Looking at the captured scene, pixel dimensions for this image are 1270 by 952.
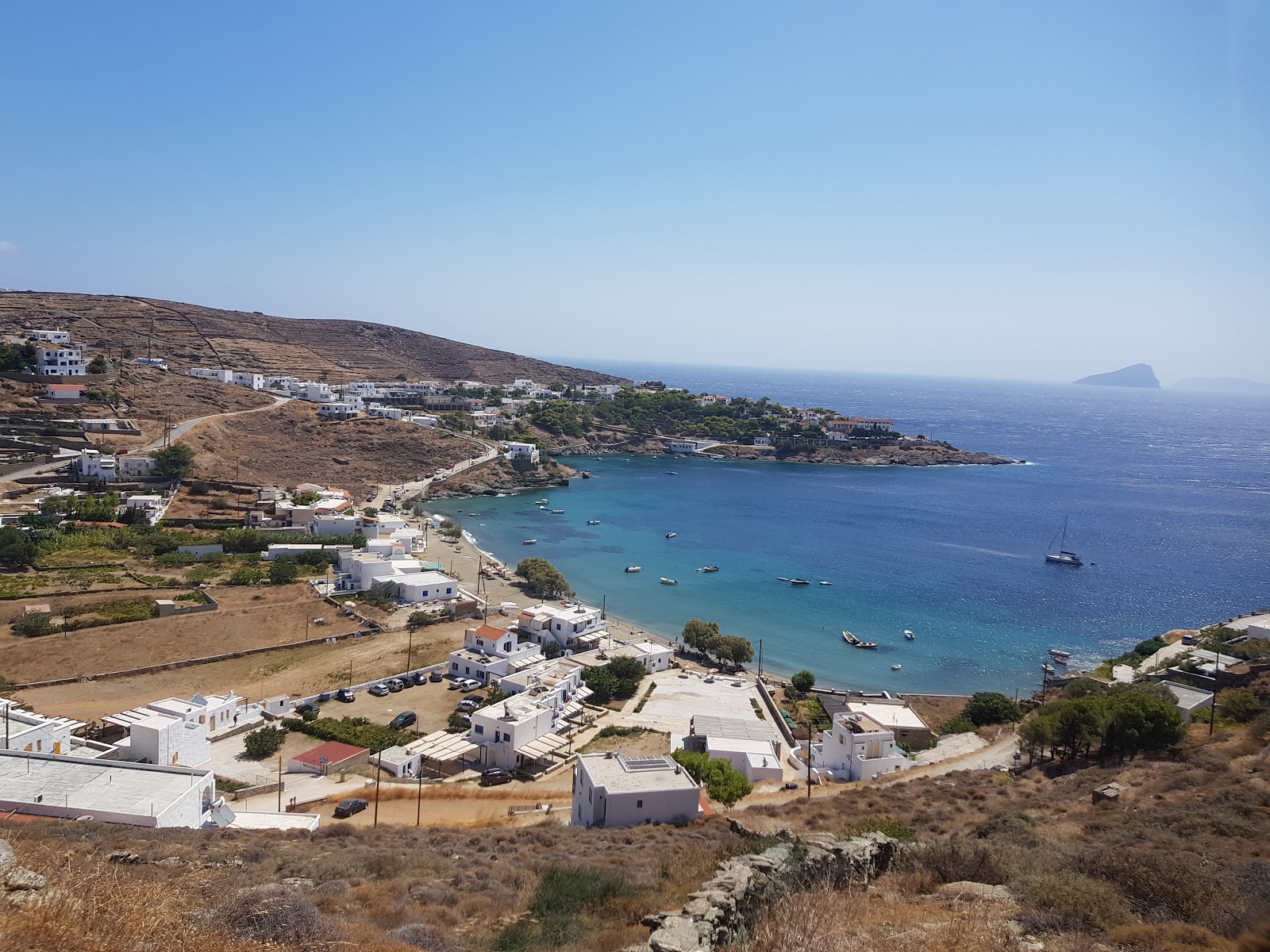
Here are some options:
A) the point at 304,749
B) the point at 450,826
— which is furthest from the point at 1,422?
the point at 450,826

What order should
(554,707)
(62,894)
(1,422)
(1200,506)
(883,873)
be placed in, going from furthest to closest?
(1200,506) < (1,422) < (554,707) < (883,873) < (62,894)

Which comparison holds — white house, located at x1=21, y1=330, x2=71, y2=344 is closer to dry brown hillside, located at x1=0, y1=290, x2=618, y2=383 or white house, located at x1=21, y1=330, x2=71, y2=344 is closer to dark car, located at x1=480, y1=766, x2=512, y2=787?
dry brown hillside, located at x1=0, y1=290, x2=618, y2=383

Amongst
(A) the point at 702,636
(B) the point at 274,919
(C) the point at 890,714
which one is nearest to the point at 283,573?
(A) the point at 702,636

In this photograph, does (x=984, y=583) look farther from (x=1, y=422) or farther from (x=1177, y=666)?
(x=1, y=422)

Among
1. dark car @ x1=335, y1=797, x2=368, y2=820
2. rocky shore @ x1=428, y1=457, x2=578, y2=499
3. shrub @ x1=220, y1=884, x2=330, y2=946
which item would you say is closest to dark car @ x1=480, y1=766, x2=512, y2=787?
dark car @ x1=335, y1=797, x2=368, y2=820

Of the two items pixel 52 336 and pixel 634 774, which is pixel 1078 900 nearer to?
pixel 634 774

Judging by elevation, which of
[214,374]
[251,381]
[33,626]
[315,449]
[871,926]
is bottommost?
[33,626]

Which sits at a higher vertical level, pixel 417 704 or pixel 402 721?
pixel 402 721
